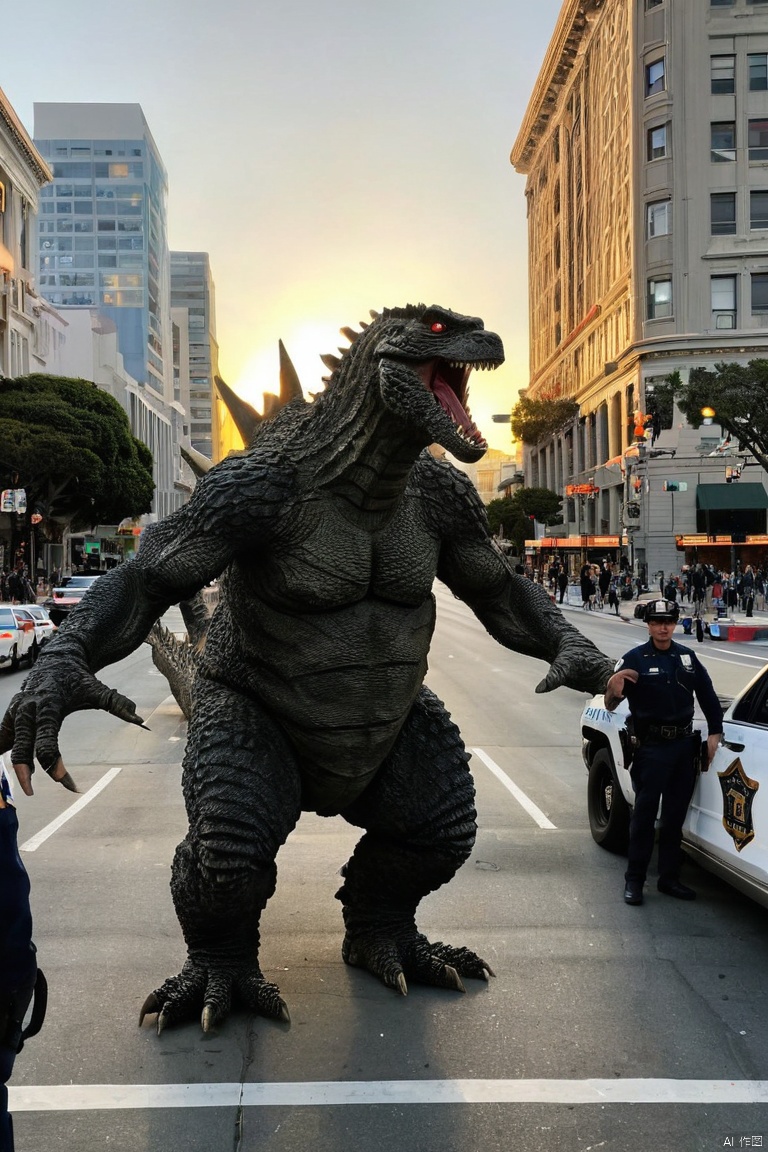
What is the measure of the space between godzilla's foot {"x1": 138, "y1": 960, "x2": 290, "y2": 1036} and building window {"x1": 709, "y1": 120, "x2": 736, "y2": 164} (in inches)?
1971

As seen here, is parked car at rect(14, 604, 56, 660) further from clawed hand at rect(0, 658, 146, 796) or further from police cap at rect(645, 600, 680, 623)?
clawed hand at rect(0, 658, 146, 796)

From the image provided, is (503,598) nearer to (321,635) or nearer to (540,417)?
(321,635)

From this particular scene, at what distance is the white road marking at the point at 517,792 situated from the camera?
7.48 meters

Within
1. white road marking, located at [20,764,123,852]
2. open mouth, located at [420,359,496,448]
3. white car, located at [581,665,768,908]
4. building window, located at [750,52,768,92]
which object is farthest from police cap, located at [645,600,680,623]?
building window, located at [750,52,768,92]

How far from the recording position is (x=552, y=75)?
69750mm

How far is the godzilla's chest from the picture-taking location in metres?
3.39

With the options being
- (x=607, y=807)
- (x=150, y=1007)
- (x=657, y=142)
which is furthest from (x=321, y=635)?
(x=657, y=142)

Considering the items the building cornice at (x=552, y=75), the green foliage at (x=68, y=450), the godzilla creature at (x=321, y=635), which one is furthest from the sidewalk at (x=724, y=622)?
the building cornice at (x=552, y=75)

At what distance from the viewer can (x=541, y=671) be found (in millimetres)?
17828

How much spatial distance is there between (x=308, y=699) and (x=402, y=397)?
1114 millimetres

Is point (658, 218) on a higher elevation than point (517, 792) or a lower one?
higher

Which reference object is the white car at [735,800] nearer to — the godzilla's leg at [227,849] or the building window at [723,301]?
the godzilla's leg at [227,849]

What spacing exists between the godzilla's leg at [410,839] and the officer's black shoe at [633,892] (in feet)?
5.03

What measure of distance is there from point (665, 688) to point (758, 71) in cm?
4992
